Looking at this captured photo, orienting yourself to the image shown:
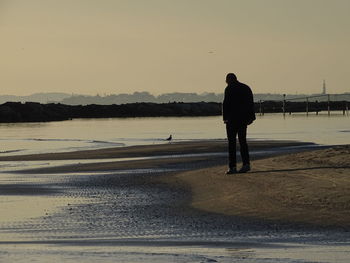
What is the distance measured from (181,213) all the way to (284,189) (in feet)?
6.92

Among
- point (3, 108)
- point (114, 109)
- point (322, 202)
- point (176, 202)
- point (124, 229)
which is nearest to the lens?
point (124, 229)

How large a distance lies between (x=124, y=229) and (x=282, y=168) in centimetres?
702

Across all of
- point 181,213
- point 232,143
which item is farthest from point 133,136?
point 181,213

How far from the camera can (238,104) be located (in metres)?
17.7

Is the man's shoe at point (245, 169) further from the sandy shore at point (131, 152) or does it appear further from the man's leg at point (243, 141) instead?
the sandy shore at point (131, 152)

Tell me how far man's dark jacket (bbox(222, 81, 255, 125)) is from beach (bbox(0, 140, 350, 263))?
104cm

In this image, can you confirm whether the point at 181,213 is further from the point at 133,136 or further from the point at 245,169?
the point at 133,136

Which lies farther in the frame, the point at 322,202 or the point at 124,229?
the point at 322,202

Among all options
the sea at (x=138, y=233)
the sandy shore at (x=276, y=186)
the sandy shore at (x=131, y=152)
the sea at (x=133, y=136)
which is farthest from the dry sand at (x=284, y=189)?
the sea at (x=133, y=136)

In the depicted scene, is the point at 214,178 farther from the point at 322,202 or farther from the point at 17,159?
the point at 17,159

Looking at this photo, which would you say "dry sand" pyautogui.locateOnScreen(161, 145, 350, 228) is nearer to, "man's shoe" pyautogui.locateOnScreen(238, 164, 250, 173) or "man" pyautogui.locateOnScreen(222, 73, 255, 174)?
"man's shoe" pyautogui.locateOnScreen(238, 164, 250, 173)

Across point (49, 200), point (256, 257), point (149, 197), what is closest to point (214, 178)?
point (149, 197)

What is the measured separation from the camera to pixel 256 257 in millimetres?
8852

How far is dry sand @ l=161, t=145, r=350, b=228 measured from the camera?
12.2 metres
